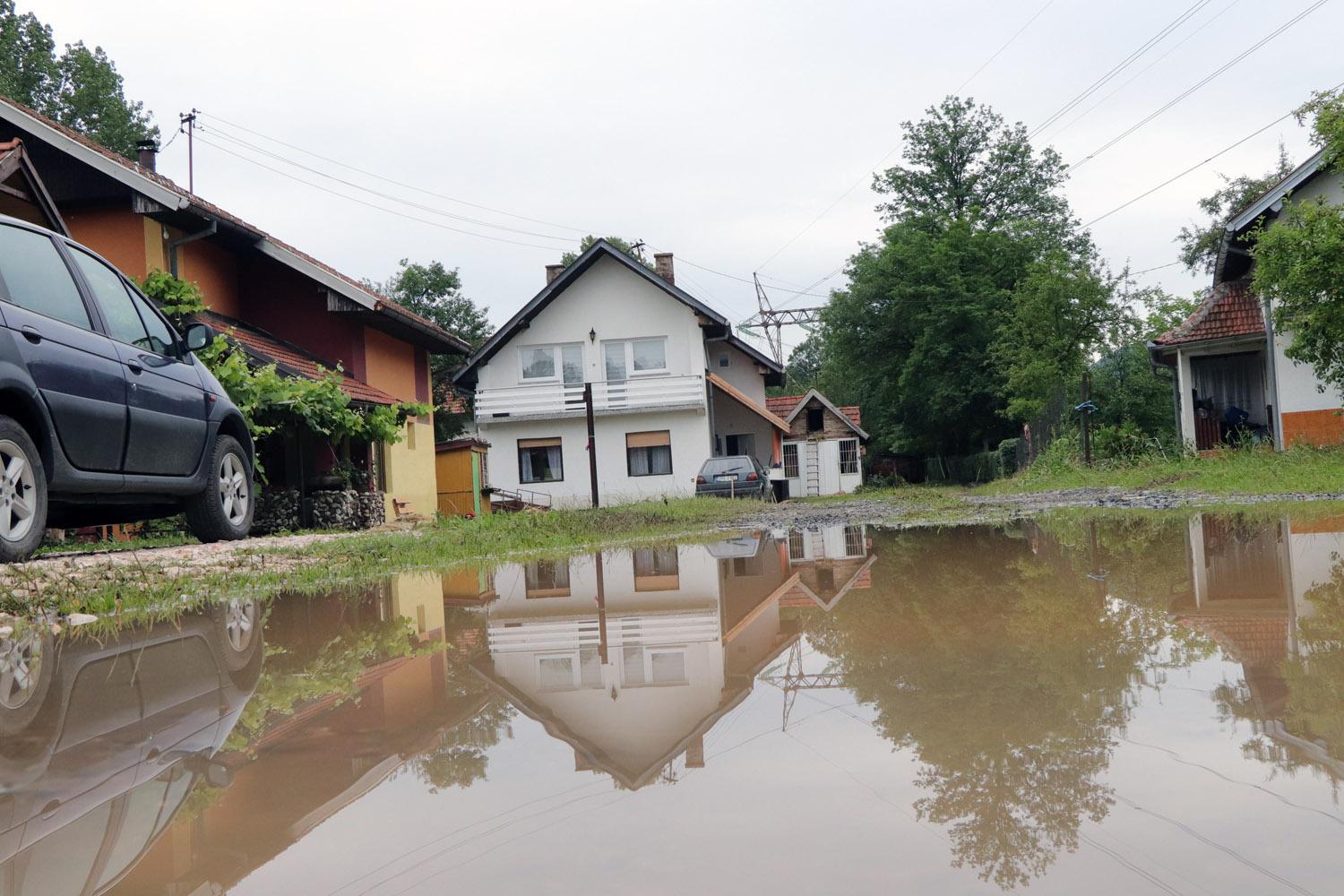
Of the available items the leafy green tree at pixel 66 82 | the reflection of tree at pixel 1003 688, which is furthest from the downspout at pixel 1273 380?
the leafy green tree at pixel 66 82

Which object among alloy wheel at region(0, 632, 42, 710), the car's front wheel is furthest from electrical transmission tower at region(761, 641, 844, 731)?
the car's front wheel

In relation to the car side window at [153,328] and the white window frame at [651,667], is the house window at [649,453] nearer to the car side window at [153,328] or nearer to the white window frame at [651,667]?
the car side window at [153,328]

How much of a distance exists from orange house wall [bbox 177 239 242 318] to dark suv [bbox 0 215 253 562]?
1026cm

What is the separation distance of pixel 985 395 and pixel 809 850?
4193 cm

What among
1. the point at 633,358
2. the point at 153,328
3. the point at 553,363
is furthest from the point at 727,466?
the point at 153,328

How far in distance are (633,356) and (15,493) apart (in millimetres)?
26370

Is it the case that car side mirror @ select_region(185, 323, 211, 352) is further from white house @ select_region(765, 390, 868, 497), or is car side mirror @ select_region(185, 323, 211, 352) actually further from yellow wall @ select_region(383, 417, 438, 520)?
white house @ select_region(765, 390, 868, 497)

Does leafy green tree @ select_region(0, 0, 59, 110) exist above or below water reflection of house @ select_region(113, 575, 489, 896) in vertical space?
above

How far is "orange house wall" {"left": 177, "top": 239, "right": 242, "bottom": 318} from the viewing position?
17266 mm

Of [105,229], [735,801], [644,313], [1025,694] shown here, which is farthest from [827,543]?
[644,313]

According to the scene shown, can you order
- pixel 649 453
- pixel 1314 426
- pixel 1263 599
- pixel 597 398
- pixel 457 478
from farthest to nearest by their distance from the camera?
pixel 649 453
pixel 597 398
pixel 457 478
pixel 1314 426
pixel 1263 599

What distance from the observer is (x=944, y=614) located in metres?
4.55

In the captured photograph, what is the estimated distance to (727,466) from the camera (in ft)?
86.4

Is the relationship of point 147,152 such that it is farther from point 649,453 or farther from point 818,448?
point 818,448
